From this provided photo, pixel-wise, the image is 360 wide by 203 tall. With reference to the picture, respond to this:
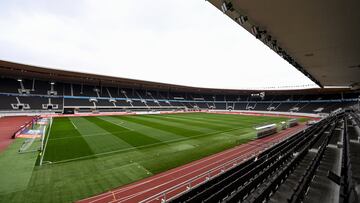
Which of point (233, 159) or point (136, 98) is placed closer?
point (233, 159)

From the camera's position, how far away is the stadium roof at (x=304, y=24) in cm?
516

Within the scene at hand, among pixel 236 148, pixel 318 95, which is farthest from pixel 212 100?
pixel 236 148

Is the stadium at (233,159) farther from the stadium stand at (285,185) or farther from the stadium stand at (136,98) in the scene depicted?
the stadium stand at (136,98)

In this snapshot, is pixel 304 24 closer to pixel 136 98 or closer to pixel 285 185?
pixel 285 185

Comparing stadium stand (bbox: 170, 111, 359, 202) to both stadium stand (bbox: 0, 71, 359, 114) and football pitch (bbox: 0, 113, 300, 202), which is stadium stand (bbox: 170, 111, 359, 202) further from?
stadium stand (bbox: 0, 71, 359, 114)

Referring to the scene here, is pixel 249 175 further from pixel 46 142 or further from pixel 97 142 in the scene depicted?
pixel 46 142

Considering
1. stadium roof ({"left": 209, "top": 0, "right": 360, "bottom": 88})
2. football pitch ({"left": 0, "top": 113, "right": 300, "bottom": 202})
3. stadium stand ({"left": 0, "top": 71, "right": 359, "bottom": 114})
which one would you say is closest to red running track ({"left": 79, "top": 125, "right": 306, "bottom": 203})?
football pitch ({"left": 0, "top": 113, "right": 300, "bottom": 202})

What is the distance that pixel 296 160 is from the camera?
719cm

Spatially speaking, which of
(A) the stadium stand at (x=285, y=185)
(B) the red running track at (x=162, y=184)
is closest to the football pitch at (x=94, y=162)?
(B) the red running track at (x=162, y=184)

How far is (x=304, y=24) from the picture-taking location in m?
6.31

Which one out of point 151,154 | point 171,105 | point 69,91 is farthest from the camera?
point 171,105

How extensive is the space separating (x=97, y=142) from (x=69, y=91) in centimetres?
Answer: 3765

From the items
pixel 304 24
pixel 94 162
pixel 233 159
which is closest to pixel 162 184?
pixel 94 162

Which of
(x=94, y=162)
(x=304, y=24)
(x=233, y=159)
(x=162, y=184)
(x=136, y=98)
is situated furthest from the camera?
(x=136, y=98)
